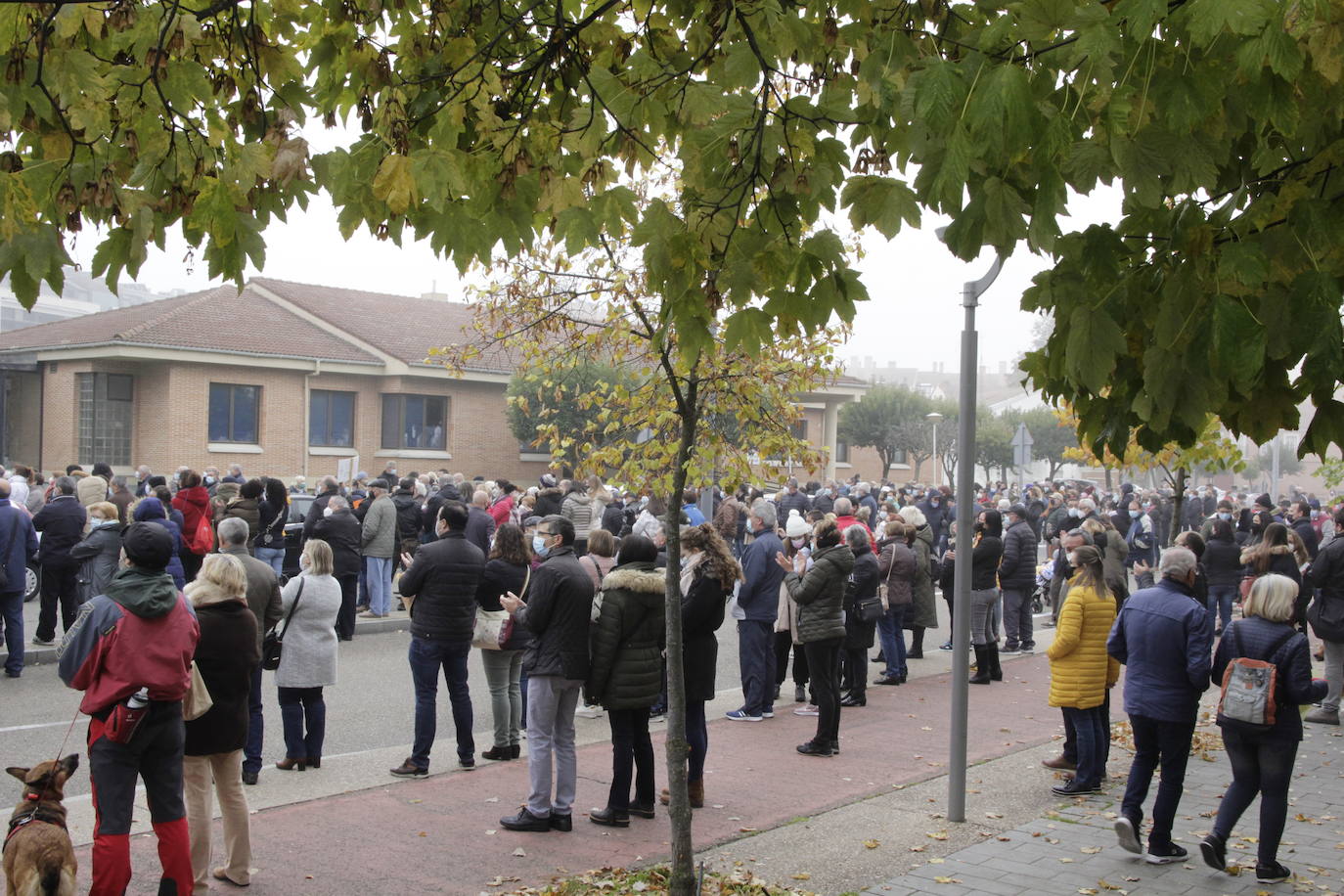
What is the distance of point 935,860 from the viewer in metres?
6.61

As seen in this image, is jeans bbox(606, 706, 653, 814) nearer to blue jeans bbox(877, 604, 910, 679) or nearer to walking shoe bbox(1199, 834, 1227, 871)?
walking shoe bbox(1199, 834, 1227, 871)

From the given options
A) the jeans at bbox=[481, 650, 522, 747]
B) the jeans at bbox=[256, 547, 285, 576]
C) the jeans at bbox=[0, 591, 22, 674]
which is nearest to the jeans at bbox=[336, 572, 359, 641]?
the jeans at bbox=[256, 547, 285, 576]

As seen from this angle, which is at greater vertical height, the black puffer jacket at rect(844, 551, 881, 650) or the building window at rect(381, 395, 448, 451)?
the building window at rect(381, 395, 448, 451)

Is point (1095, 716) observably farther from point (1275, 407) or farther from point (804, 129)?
point (804, 129)

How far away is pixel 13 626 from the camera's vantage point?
38.4 ft

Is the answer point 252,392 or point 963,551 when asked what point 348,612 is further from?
point 252,392

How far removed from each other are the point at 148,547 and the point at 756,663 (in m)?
6.30

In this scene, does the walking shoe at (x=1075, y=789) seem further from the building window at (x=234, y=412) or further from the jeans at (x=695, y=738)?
the building window at (x=234, y=412)

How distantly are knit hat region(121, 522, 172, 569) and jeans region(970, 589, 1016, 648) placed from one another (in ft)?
29.9

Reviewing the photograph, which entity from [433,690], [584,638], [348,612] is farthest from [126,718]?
[348,612]

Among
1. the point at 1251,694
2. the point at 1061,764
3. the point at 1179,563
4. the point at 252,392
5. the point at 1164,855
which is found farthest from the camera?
the point at 252,392

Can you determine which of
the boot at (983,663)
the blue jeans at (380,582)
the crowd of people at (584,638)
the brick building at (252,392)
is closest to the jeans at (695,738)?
the crowd of people at (584,638)

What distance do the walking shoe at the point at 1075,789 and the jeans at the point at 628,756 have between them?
286 cm

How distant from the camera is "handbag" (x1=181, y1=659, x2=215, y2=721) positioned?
5711mm
